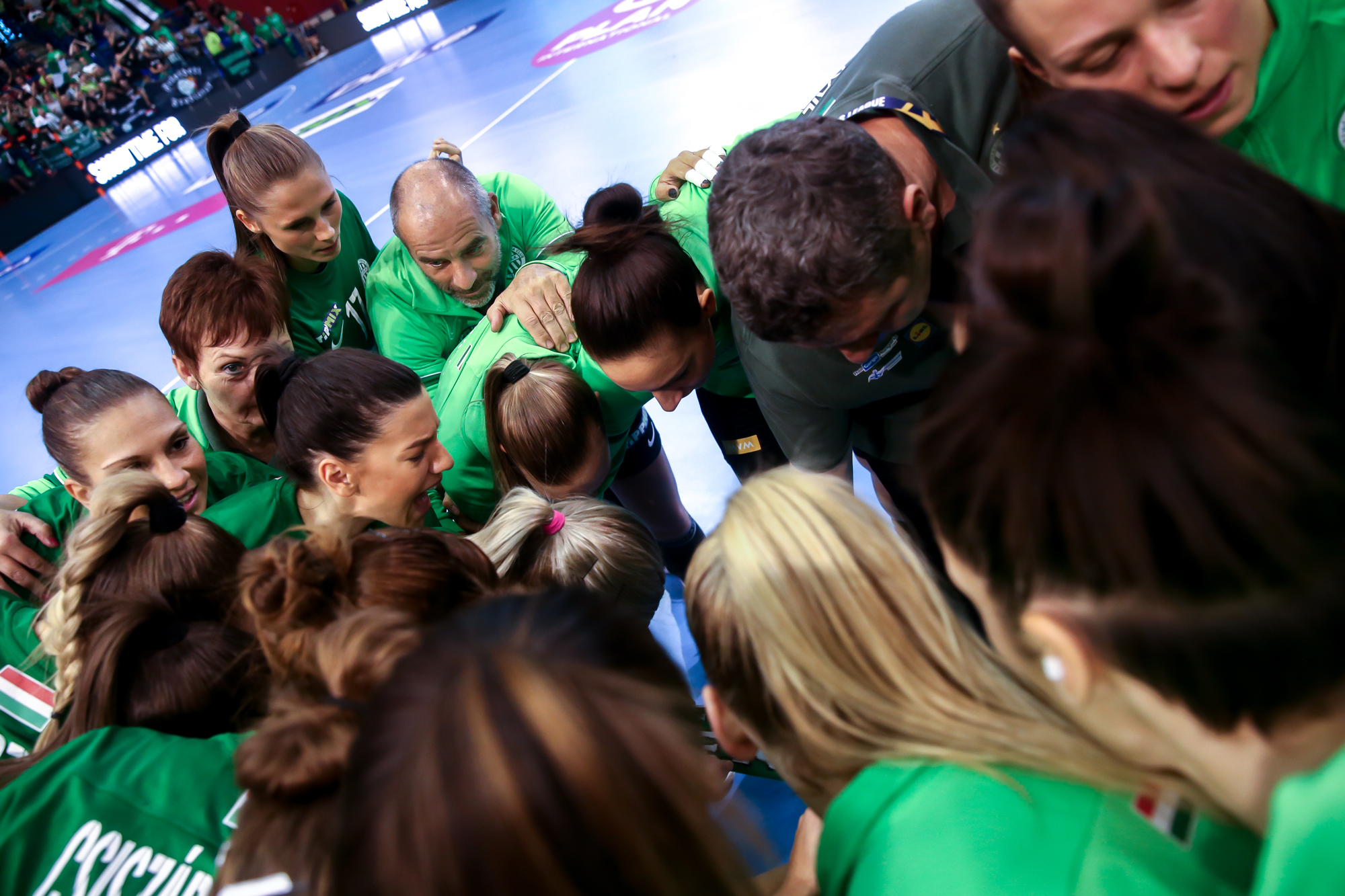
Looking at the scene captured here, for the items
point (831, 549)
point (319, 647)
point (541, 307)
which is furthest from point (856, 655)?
point (541, 307)

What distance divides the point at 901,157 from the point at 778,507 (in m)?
1.03

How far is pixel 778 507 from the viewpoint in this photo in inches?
40.9

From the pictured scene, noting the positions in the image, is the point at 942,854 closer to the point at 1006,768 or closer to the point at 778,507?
the point at 1006,768

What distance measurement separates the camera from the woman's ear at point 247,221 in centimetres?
271

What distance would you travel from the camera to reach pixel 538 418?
2.09 meters

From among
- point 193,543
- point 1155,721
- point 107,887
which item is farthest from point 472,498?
point 1155,721

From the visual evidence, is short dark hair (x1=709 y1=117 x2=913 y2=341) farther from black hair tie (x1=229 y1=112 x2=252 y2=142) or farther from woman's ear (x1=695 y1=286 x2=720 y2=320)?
black hair tie (x1=229 y1=112 x2=252 y2=142)

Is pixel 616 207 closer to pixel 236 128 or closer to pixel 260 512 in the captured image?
pixel 260 512

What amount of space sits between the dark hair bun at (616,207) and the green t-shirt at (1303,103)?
1.36 m

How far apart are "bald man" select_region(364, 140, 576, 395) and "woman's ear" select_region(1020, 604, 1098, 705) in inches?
71.8

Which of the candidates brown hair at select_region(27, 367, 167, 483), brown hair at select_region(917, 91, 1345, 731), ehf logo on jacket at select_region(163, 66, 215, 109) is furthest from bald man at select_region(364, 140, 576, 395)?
ehf logo on jacket at select_region(163, 66, 215, 109)

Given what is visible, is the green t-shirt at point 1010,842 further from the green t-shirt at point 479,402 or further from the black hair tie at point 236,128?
the black hair tie at point 236,128

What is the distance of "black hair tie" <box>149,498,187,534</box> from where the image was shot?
1.63 metres

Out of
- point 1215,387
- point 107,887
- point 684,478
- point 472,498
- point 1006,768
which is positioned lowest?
point 684,478
